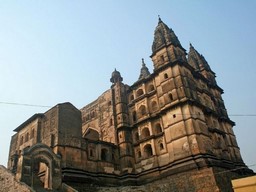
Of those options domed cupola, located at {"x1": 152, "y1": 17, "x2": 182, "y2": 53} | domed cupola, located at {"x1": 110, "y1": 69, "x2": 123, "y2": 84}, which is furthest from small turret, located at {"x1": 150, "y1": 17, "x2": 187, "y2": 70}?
domed cupola, located at {"x1": 110, "y1": 69, "x2": 123, "y2": 84}

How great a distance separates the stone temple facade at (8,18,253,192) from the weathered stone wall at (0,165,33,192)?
55 centimetres

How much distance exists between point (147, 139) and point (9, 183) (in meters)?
12.2

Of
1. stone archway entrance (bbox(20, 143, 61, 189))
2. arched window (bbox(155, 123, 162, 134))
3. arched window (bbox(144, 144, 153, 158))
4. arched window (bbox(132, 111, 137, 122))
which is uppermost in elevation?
arched window (bbox(132, 111, 137, 122))

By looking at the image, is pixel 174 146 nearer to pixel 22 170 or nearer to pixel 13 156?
pixel 22 170

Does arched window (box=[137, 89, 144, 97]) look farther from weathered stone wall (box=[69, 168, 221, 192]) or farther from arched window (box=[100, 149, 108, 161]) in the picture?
weathered stone wall (box=[69, 168, 221, 192])

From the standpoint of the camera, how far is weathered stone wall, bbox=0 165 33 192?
16.2 meters

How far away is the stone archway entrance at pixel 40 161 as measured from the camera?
57.7 feet

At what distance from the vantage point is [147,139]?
25.3 metres

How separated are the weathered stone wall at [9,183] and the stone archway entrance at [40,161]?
23.1 inches

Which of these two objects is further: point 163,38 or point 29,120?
point 163,38

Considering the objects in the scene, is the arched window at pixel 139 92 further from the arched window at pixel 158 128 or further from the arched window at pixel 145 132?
the arched window at pixel 158 128

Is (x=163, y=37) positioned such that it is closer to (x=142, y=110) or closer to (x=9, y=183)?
(x=142, y=110)

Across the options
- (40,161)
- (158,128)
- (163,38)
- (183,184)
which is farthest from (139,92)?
(40,161)

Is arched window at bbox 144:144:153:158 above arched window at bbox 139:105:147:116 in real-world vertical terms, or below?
below
